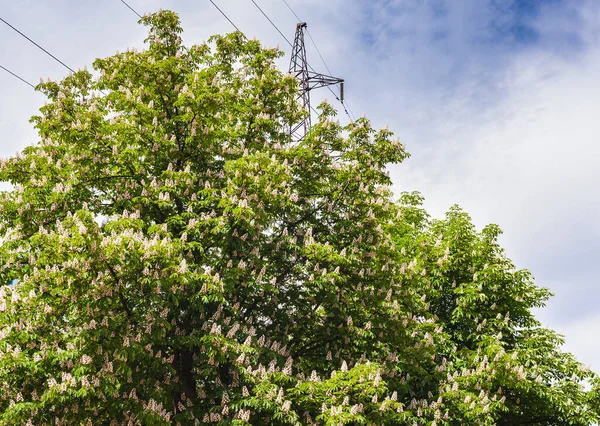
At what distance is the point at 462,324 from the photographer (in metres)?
22.1

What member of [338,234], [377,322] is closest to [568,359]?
[377,322]

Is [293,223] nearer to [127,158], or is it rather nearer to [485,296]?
[127,158]

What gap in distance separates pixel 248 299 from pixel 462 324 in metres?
10.2

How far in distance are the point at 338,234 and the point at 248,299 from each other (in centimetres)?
327

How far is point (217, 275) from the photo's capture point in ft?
40.6

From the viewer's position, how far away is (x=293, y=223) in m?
17.1

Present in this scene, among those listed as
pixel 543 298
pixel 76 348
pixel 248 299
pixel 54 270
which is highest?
pixel 543 298

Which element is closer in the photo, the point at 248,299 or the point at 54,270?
the point at 54,270

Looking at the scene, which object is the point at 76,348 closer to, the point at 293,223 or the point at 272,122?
the point at 293,223

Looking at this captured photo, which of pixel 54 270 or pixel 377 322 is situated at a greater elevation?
pixel 377 322

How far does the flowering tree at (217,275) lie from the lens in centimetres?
1180

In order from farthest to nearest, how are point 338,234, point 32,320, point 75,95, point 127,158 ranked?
point 75,95
point 338,234
point 127,158
point 32,320

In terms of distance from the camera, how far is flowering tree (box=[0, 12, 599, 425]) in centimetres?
1180

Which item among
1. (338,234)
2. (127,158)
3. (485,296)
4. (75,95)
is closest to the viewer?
(127,158)
